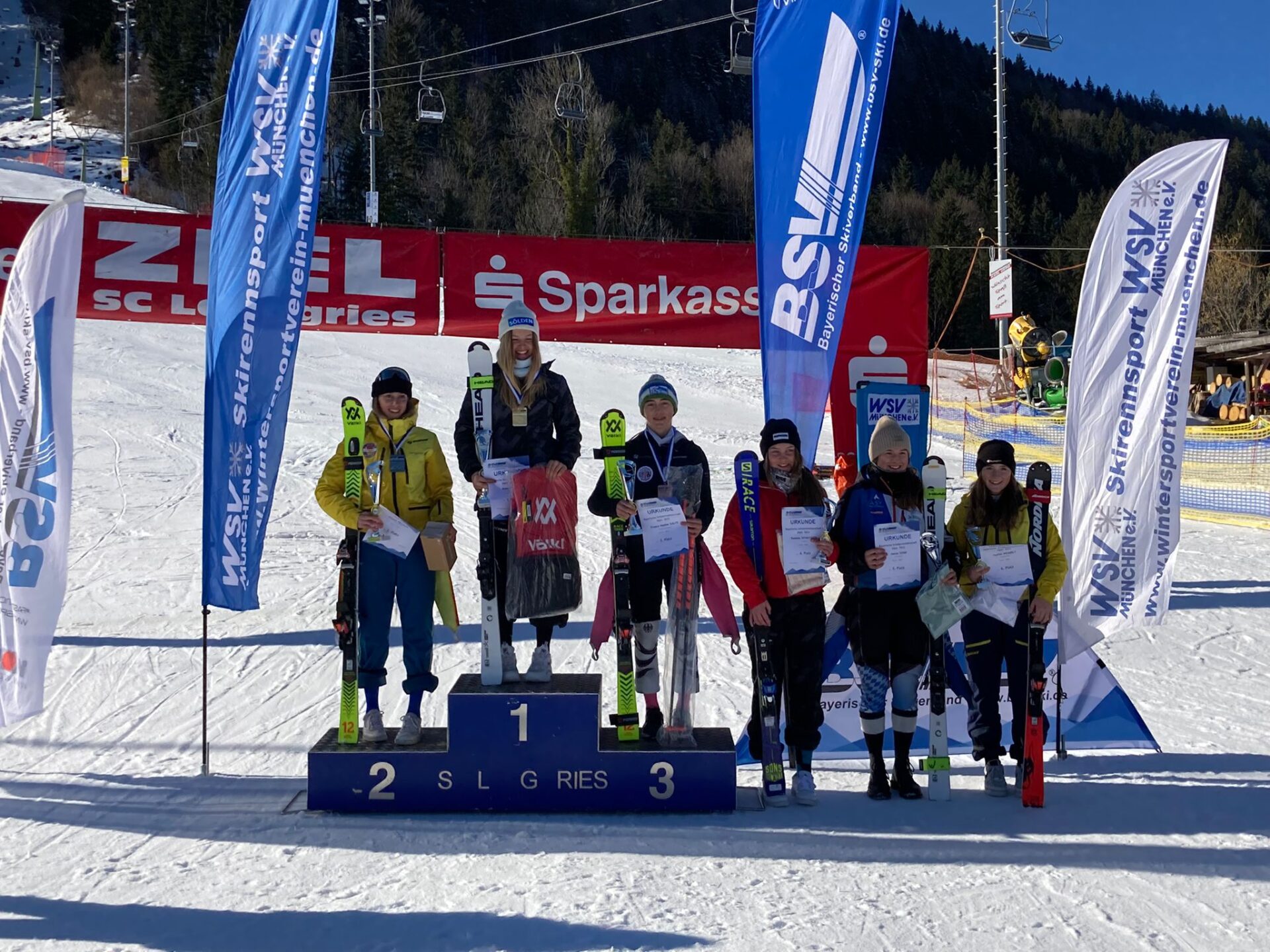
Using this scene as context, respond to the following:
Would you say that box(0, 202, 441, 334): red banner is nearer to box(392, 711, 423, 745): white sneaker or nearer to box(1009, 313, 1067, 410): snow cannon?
box(392, 711, 423, 745): white sneaker

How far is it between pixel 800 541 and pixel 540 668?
1287 mm

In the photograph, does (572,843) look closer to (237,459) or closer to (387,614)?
(387,614)

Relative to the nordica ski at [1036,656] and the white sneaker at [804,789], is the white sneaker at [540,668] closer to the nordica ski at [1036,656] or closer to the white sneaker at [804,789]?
the white sneaker at [804,789]

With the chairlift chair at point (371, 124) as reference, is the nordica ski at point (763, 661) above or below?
below

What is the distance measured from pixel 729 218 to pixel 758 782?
57.2 m

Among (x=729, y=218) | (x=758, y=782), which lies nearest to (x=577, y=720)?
(x=758, y=782)

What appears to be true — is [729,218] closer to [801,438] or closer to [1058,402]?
[1058,402]

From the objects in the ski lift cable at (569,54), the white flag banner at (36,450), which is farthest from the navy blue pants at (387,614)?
the ski lift cable at (569,54)

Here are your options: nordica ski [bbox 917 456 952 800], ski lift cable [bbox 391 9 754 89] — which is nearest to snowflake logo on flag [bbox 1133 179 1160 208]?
nordica ski [bbox 917 456 952 800]

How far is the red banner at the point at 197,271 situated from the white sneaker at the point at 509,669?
4216 millimetres

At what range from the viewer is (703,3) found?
119312 millimetres

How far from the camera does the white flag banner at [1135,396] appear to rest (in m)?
5.03

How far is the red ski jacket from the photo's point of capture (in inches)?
176

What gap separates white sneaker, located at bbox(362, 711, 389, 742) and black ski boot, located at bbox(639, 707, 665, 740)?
1.16 meters
